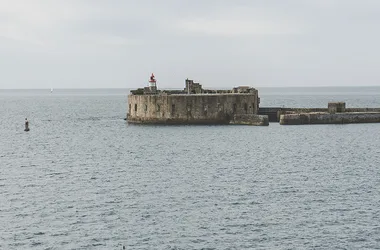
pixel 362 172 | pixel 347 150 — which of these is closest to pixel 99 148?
pixel 347 150

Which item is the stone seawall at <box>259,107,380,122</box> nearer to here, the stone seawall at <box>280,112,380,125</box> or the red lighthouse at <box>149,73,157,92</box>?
the stone seawall at <box>280,112,380,125</box>

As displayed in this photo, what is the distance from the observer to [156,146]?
52188 mm

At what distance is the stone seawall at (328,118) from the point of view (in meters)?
65.1

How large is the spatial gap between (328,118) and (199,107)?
13334 mm

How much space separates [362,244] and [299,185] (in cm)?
1098

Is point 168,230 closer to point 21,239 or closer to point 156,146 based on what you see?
point 21,239

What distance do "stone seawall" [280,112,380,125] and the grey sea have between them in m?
7.40

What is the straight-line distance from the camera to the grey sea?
24.0m

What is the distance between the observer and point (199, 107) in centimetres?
6475

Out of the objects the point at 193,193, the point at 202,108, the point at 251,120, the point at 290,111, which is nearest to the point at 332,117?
the point at 290,111

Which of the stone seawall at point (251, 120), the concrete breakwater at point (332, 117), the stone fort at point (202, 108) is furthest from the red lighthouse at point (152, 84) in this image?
the concrete breakwater at point (332, 117)

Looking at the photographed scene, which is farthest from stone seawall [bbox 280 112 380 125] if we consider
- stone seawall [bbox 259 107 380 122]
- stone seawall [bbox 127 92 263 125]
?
stone seawall [bbox 259 107 380 122]

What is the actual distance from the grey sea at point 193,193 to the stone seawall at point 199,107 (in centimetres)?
720

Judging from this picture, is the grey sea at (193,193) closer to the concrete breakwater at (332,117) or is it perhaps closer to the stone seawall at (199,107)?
the stone seawall at (199,107)
